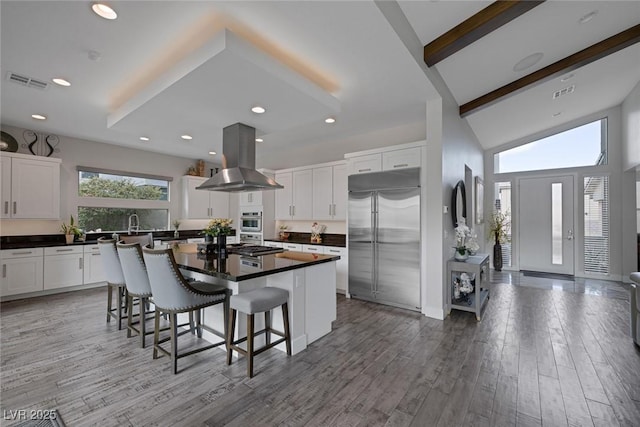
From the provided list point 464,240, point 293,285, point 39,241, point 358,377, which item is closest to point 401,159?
point 464,240

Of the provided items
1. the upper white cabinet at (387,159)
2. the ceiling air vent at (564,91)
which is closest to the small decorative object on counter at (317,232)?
the upper white cabinet at (387,159)

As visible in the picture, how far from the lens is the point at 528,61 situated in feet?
11.8

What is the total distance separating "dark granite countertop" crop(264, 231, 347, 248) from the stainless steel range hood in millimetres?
1976

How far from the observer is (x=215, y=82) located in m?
2.56

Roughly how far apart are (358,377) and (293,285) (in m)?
0.95

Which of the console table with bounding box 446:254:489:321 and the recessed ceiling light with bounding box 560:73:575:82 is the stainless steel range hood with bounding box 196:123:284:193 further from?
the recessed ceiling light with bounding box 560:73:575:82

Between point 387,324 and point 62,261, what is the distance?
5.35 metres

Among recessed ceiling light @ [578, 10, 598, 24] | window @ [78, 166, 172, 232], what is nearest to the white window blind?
recessed ceiling light @ [578, 10, 598, 24]

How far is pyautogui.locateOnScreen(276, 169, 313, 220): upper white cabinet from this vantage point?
5453mm

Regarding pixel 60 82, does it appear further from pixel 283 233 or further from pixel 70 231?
pixel 283 233

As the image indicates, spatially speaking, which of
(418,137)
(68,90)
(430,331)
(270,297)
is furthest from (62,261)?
(418,137)

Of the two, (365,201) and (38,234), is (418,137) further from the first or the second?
(38,234)

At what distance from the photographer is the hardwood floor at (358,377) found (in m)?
1.83

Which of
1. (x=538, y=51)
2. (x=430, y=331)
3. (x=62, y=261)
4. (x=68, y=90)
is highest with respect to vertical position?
(x=538, y=51)
